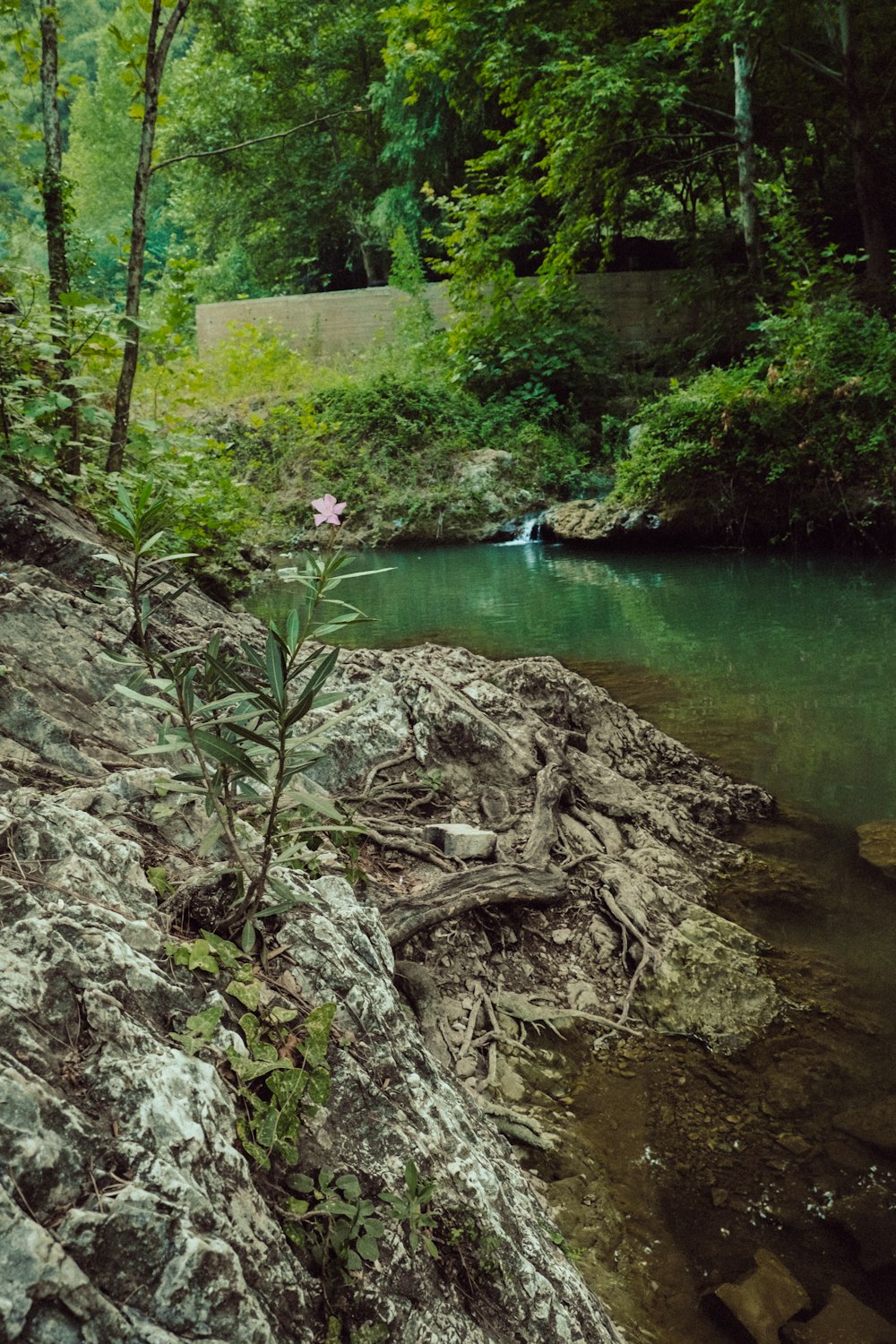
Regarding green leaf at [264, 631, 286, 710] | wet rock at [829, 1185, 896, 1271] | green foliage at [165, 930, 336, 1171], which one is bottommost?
wet rock at [829, 1185, 896, 1271]

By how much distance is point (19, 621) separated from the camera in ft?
11.1

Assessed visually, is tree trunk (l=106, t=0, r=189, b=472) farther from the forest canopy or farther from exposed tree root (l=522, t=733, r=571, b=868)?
exposed tree root (l=522, t=733, r=571, b=868)

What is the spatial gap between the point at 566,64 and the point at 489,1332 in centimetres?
1898

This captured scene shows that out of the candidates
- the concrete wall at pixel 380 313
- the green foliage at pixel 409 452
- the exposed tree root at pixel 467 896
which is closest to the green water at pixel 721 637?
the exposed tree root at pixel 467 896

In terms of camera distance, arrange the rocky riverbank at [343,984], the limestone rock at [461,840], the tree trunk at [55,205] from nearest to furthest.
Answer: the rocky riverbank at [343,984] → the limestone rock at [461,840] → the tree trunk at [55,205]

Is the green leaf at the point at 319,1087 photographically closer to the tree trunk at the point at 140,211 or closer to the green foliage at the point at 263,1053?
the green foliage at the point at 263,1053

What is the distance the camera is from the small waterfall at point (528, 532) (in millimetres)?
17781

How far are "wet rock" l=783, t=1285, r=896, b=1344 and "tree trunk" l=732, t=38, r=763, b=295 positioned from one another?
1878cm

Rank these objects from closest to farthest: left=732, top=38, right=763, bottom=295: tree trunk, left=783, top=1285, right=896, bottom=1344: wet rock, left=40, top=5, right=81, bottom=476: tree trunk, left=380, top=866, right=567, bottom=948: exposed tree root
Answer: left=783, top=1285, right=896, bottom=1344: wet rock, left=380, top=866, right=567, bottom=948: exposed tree root, left=40, top=5, right=81, bottom=476: tree trunk, left=732, top=38, right=763, bottom=295: tree trunk

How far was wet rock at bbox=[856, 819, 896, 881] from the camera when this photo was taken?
166 inches

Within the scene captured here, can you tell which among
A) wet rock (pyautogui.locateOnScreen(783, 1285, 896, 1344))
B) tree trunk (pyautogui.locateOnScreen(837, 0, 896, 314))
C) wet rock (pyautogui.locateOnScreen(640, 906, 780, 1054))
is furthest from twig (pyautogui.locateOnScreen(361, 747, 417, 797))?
tree trunk (pyautogui.locateOnScreen(837, 0, 896, 314))

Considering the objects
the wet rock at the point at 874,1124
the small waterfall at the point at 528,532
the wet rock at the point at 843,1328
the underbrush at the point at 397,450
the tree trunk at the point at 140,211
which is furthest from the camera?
the underbrush at the point at 397,450

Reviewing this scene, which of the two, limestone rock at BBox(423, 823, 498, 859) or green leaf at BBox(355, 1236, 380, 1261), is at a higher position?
green leaf at BBox(355, 1236, 380, 1261)

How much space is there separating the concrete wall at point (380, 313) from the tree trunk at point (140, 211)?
1889 centimetres
